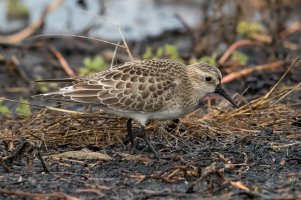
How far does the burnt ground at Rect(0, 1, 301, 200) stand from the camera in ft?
18.6

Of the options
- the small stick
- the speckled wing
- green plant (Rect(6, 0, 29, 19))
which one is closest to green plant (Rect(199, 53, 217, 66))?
the small stick

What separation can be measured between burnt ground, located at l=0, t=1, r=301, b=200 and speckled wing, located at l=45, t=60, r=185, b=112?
0.42 meters

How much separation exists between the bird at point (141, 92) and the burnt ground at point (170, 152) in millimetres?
350

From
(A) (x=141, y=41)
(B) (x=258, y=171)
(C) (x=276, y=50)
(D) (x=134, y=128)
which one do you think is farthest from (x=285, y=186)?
(A) (x=141, y=41)

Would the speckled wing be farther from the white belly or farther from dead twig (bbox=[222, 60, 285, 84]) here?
dead twig (bbox=[222, 60, 285, 84])

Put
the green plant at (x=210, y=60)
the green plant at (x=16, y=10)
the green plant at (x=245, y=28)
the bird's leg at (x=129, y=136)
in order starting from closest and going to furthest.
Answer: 1. the bird's leg at (x=129, y=136)
2. the green plant at (x=210, y=60)
3. the green plant at (x=245, y=28)
4. the green plant at (x=16, y=10)

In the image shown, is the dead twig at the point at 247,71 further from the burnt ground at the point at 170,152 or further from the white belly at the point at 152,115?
the white belly at the point at 152,115

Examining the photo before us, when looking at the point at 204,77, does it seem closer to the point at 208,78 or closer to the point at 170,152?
the point at 208,78

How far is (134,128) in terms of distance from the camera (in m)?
7.83

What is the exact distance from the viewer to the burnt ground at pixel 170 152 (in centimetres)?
568

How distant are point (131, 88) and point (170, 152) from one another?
0.78 meters

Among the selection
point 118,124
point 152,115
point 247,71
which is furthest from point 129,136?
point 247,71

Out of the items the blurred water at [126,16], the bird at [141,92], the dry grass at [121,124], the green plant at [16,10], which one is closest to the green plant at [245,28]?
the blurred water at [126,16]

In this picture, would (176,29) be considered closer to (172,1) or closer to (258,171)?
(172,1)
